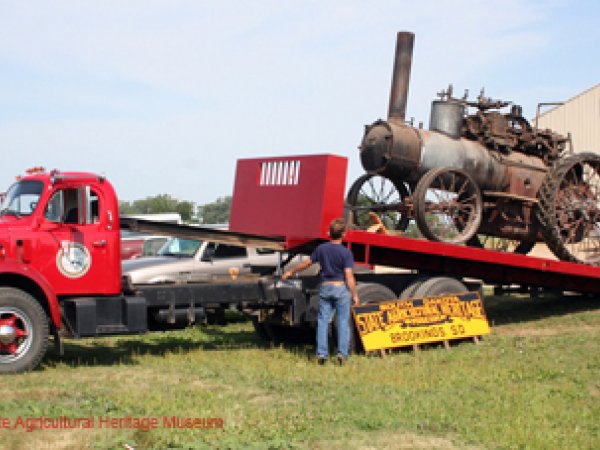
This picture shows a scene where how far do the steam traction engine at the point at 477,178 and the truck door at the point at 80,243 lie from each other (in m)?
4.20

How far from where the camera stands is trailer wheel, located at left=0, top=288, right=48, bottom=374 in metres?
8.60

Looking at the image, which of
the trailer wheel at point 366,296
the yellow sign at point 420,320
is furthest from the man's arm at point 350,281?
the trailer wheel at point 366,296

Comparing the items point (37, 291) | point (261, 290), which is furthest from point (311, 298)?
point (37, 291)

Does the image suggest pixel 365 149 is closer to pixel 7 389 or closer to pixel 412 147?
pixel 412 147

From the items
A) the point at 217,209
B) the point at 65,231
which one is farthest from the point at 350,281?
the point at 217,209

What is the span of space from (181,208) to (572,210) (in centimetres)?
4673

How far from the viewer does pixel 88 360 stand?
10.0 metres

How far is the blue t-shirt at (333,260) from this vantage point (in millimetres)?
9766

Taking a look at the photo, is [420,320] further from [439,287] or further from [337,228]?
[337,228]

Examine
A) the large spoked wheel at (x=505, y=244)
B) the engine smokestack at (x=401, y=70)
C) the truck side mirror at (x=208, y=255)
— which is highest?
the engine smokestack at (x=401, y=70)

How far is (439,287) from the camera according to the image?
11.3m

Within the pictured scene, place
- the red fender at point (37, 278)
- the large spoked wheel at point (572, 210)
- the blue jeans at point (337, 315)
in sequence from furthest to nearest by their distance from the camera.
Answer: the large spoked wheel at point (572, 210) → the blue jeans at point (337, 315) → the red fender at point (37, 278)

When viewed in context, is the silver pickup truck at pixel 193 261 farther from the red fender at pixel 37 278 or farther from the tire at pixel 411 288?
the red fender at pixel 37 278

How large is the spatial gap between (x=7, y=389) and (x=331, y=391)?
2909 mm
